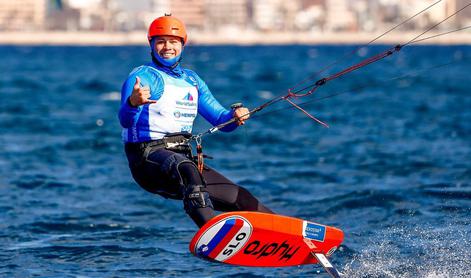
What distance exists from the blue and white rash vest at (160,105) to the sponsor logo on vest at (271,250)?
1.20 meters

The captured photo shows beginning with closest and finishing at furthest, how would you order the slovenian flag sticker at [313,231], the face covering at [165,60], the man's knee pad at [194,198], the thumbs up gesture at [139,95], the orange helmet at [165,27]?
1. the thumbs up gesture at [139,95]
2. the man's knee pad at [194,198]
3. the orange helmet at [165,27]
4. the face covering at [165,60]
5. the slovenian flag sticker at [313,231]

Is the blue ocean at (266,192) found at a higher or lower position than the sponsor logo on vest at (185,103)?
lower

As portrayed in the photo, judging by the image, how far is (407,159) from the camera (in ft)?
68.4

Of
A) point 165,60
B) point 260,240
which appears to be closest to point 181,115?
point 165,60

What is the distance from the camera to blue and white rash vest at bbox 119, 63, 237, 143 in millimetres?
9047

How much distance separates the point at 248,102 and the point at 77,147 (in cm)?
2153

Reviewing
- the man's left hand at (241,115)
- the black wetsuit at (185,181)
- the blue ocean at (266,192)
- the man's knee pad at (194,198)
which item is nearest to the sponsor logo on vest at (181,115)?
the black wetsuit at (185,181)

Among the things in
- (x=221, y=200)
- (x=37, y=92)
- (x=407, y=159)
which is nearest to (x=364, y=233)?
(x=221, y=200)

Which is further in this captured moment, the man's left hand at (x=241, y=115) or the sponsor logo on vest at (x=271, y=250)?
the man's left hand at (x=241, y=115)

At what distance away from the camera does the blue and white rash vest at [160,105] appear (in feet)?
29.7

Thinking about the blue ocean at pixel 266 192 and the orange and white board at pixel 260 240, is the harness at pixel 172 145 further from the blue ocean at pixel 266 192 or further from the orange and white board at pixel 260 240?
the blue ocean at pixel 266 192

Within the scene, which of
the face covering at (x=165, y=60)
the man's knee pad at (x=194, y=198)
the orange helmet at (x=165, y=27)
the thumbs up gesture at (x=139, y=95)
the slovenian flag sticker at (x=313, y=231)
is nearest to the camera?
the thumbs up gesture at (x=139, y=95)

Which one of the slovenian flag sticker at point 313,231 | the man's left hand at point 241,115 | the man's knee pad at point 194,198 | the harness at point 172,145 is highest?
the man's left hand at point 241,115

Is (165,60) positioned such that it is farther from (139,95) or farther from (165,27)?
(139,95)
